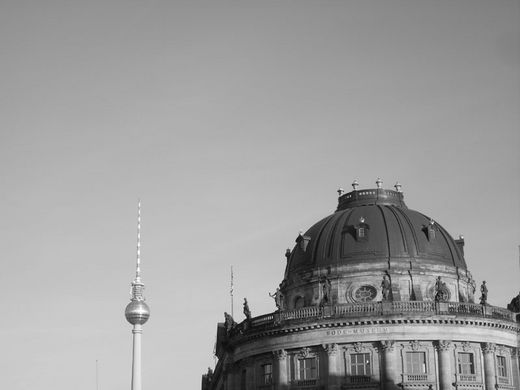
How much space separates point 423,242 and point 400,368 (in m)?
13.6

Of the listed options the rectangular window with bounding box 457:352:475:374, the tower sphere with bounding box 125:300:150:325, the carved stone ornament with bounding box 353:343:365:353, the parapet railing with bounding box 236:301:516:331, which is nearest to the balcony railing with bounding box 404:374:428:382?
the rectangular window with bounding box 457:352:475:374

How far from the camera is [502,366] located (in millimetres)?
80812

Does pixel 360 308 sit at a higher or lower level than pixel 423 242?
lower

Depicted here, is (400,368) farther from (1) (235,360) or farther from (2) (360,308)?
(1) (235,360)

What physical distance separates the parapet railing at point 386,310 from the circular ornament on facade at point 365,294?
4.63 metres

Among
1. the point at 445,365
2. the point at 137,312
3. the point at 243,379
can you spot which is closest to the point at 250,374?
the point at 243,379

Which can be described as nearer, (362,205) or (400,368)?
(400,368)

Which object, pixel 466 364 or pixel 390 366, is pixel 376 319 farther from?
pixel 466 364

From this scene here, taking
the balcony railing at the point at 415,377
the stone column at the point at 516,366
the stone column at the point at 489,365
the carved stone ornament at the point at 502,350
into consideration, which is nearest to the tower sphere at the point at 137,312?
the balcony railing at the point at 415,377

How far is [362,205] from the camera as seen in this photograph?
301 feet

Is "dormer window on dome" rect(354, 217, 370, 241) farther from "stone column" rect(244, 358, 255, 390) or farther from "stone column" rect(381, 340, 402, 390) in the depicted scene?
"stone column" rect(244, 358, 255, 390)

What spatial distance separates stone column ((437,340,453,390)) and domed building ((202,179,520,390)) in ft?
0.25

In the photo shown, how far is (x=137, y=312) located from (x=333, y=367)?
678 inches

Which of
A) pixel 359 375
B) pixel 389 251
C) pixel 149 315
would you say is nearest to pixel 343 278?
pixel 389 251
